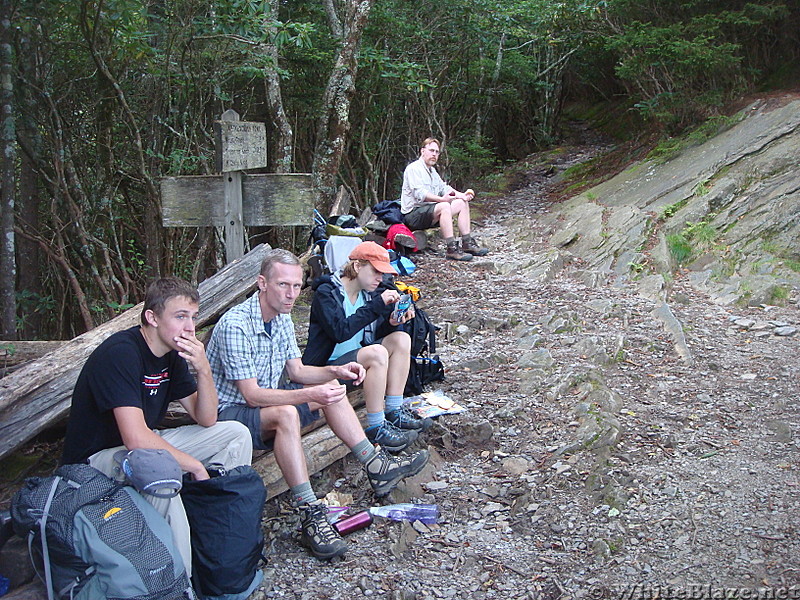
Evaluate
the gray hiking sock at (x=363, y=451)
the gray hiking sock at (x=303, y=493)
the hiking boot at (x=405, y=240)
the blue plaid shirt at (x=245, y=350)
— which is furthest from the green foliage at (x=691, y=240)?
the gray hiking sock at (x=303, y=493)

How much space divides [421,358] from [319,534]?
6.82ft

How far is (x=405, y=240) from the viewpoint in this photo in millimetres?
8789

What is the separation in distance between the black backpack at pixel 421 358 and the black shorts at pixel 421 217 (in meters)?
3.92

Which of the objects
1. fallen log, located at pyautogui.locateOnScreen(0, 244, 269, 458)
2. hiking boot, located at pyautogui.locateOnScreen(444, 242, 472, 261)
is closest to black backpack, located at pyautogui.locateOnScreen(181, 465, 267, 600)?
fallen log, located at pyautogui.locateOnScreen(0, 244, 269, 458)

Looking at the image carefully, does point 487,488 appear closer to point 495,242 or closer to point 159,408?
point 159,408

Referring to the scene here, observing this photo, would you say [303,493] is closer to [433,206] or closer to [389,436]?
[389,436]

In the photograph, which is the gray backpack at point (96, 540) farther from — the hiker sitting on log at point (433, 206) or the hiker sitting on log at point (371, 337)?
the hiker sitting on log at point (433, 206)

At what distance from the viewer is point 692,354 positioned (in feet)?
19.4

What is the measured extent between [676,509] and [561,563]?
0.77m

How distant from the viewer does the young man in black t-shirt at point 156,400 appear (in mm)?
3027

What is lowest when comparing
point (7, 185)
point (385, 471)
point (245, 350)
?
point (385, 471)

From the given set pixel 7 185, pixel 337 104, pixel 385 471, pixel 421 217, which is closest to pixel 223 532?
pixel 385 471

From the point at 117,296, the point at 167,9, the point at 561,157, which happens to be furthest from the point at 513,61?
the point at 117,296

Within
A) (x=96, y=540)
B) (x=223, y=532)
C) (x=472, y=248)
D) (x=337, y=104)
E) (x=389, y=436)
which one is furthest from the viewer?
(x=337, y=104)
